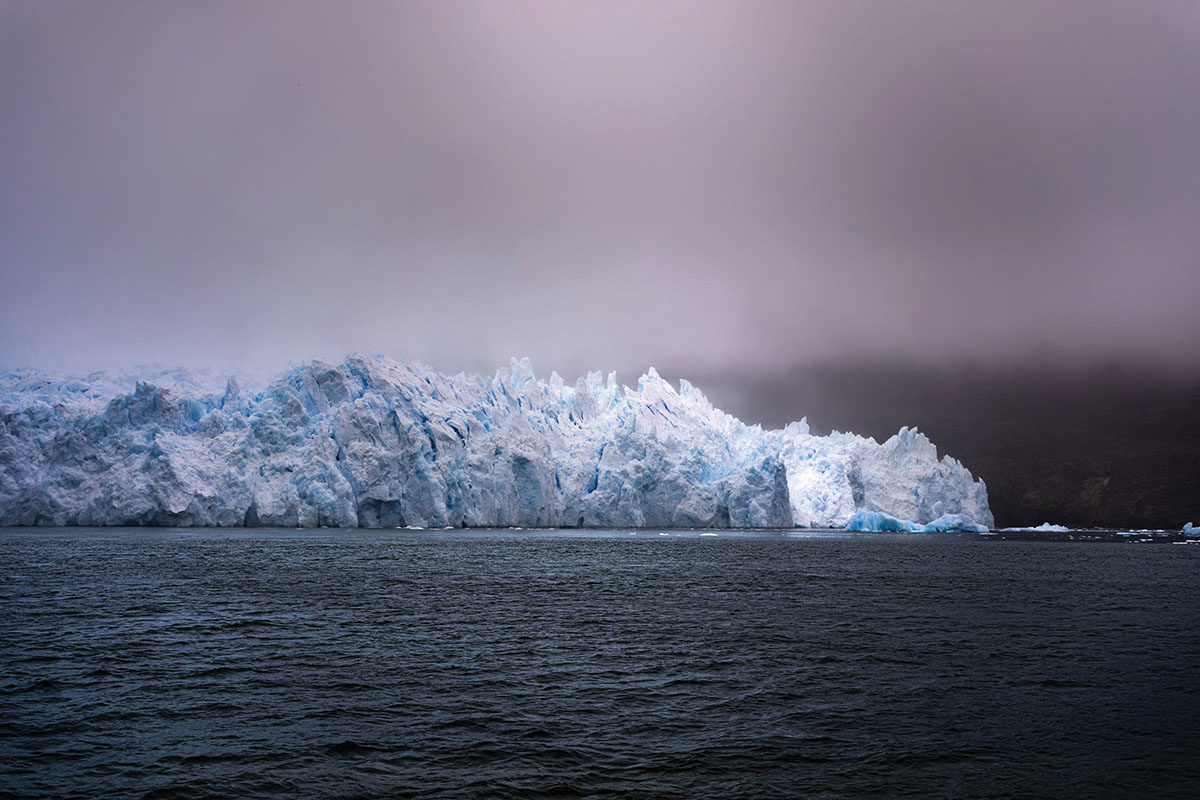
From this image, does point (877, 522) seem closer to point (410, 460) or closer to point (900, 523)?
point (900, 523)

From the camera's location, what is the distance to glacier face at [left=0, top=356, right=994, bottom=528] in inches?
3123

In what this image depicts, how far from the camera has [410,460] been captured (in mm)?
86062

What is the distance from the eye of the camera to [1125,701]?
51.4ft

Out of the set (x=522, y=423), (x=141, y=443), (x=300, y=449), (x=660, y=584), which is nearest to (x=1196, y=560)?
(x=660, y=584)

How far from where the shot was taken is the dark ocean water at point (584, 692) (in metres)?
11.2

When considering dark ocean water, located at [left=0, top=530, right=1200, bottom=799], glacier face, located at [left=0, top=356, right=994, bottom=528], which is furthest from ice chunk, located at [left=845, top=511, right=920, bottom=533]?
dark ocean water, located at [left=0, top=530, right=1200, bottom=799]

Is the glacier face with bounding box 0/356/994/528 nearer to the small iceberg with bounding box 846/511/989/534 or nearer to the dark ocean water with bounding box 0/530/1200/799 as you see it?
the small iceberg with bounding box 846/511/989/534

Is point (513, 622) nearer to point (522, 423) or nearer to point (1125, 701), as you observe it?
point (1125, 701)

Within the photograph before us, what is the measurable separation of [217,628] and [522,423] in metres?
84.2

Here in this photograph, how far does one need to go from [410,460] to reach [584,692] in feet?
239

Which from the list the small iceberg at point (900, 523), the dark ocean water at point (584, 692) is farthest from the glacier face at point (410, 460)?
the dark ocean water at point (584, 692)

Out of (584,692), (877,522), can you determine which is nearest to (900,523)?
(877,522)

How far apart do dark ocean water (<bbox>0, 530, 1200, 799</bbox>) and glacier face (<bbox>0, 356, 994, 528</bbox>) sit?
49.8m

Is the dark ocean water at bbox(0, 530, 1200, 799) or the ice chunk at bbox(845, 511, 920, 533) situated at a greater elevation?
the dark ocean water at bbox(0, 530, 1200, 799)
